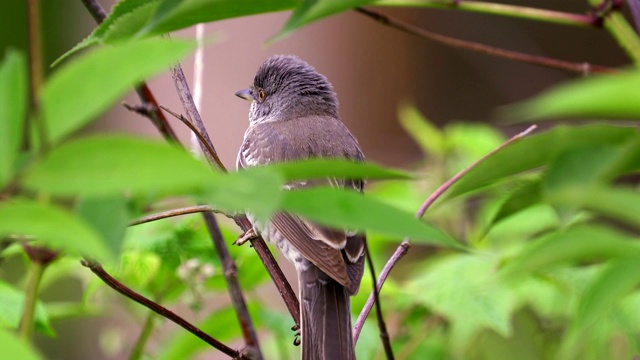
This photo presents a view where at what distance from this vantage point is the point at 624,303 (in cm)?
250

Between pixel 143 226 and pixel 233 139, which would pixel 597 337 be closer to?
pixel 143 226

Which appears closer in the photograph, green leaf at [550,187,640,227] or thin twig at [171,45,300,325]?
green leaf at [550,187,640,227]

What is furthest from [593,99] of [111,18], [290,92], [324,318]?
[290,92]

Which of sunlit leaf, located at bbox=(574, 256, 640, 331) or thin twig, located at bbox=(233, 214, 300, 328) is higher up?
thin twig, located at bbox=(233, 214, 300, 328)

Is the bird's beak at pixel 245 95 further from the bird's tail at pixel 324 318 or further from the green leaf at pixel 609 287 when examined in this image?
the green leaf at pixel 609 287

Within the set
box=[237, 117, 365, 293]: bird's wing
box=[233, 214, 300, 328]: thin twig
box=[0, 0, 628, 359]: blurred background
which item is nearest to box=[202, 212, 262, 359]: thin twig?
box=[233, 214, 300, 328]: thin twig

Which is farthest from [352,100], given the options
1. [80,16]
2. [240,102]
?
[80,16]

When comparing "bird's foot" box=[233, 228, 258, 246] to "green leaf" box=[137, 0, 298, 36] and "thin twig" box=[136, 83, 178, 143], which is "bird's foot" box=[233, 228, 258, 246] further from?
"green leaf" box=[137, 0, 298, 36]

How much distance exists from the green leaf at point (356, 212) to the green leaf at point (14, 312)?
45.4 inches

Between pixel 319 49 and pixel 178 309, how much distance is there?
500 cm

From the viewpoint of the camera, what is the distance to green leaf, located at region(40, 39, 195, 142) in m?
0.93

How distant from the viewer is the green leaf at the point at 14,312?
1980mm

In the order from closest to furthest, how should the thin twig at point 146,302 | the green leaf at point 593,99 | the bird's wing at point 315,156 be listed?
the green leaf at point 593,99 < the thin twig at point 146,302 < the bird's wing at point 315,156

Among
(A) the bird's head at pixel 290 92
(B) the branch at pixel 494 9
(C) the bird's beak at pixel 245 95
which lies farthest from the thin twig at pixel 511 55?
(C) the bird's beak at pixel 245 95
